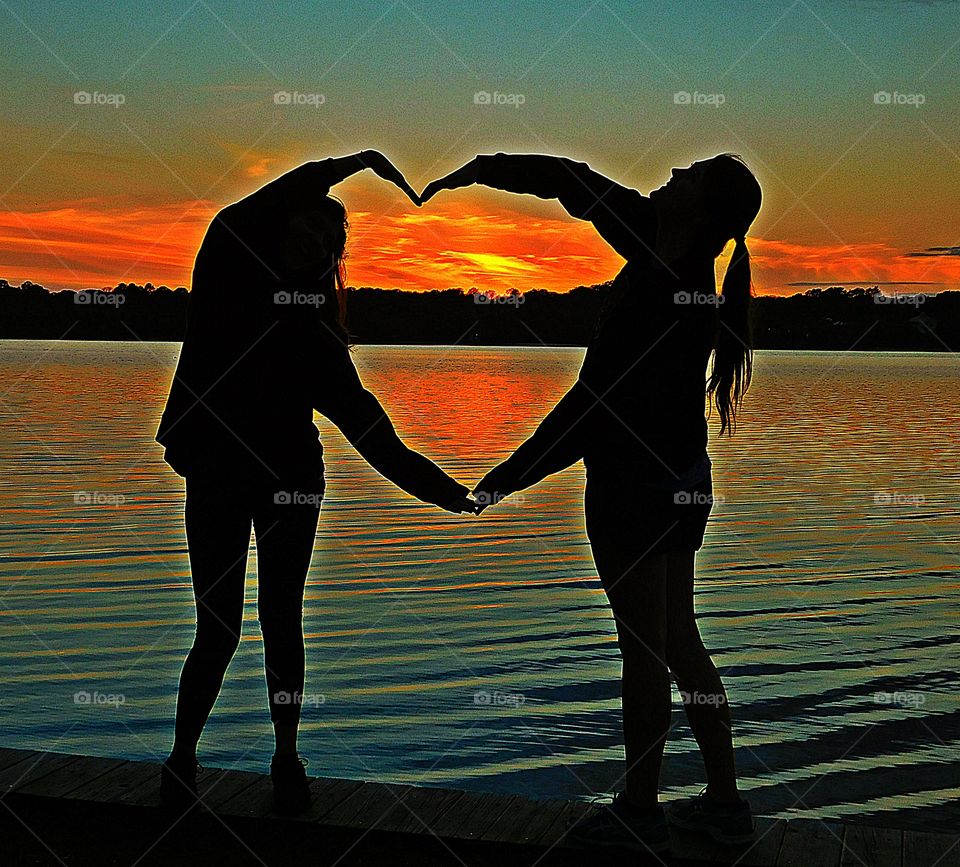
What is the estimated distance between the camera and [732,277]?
341 cm

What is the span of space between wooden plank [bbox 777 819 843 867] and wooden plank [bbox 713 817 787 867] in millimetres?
19

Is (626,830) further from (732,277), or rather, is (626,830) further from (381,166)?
(381,166)

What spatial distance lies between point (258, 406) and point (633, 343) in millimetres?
1063

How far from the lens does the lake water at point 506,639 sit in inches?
229

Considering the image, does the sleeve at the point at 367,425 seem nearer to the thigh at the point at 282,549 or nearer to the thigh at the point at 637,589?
the thigh at the point at 282,549

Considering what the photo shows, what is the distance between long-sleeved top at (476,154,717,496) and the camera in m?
3.26

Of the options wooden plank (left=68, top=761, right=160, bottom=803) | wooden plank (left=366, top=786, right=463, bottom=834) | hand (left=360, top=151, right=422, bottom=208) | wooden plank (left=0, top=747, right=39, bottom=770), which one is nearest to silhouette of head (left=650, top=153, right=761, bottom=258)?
hand (left=360, top=151, right=422, bottom=208)

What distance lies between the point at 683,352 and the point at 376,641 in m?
5.14

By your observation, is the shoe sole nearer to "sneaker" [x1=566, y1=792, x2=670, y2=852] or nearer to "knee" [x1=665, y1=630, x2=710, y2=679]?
"sneaker" [x1=566, y1=792, x2=670, y2=852]

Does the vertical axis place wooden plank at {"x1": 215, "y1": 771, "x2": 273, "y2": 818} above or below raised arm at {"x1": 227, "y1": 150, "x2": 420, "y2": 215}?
below

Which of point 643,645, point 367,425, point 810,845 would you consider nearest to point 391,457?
point 367,425

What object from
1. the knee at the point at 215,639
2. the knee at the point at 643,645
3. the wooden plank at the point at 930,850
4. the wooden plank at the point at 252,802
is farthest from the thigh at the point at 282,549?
the wooden plank at the point at 930,850

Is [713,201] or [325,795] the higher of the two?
[713,201]

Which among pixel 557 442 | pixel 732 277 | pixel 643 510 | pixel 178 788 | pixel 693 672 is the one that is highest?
pixel 732 277
